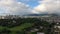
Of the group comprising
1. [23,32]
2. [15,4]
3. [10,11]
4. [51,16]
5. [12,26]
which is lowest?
[23,32]

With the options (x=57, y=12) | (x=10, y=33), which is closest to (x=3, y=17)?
(x=10, y=33)

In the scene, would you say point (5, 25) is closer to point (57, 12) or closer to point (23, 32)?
point (23, 32)

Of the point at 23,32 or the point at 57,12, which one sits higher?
the point at 57,12

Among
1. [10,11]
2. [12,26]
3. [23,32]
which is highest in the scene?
[10,11]

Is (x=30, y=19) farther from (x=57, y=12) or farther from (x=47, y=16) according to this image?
(x=57, y=12)

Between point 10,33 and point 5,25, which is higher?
point 5,25

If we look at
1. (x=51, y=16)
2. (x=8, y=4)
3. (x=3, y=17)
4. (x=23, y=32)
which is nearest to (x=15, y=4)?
(x=8, y=4)
